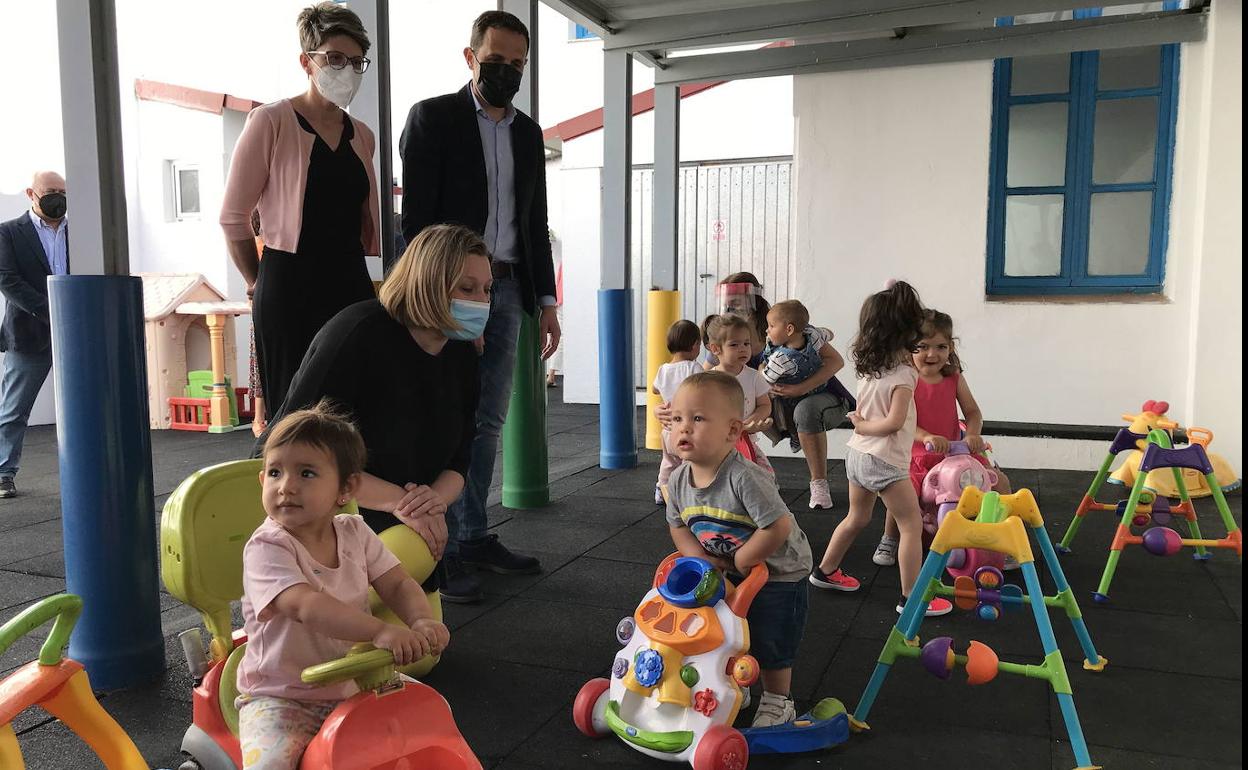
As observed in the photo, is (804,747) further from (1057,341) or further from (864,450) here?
(1057,341)

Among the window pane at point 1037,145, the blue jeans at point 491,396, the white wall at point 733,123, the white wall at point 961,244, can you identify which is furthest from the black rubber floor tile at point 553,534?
the white wall at point 733,123

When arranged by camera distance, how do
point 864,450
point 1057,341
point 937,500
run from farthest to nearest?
point 1057,341 < point 937,500 < point 864,450

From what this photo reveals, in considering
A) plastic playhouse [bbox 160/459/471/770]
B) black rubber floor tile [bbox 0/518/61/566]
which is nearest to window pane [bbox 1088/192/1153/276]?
plastic playhouse [bbox 160/459/471/770]

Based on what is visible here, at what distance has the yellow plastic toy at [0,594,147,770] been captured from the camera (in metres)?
1.53

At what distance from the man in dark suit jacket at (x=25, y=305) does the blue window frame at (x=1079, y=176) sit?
645 centimetres

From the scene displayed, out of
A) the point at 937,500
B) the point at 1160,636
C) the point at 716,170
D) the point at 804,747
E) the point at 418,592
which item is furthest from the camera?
the point at 716,170

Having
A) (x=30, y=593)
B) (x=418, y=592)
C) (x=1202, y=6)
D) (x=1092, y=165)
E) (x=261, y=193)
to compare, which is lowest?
(x=30, y=593)

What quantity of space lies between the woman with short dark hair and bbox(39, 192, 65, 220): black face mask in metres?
3.74

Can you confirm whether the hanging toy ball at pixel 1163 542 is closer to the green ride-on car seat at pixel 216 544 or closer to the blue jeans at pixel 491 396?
the blue jeans at pixel 491 396

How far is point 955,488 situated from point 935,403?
0.41 m

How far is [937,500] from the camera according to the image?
13.5 feet

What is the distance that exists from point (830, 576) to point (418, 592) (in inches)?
86.3

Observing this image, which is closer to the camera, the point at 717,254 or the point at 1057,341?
the point at 1057,341

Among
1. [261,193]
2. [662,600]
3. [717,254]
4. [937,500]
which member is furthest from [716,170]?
[662,600]
